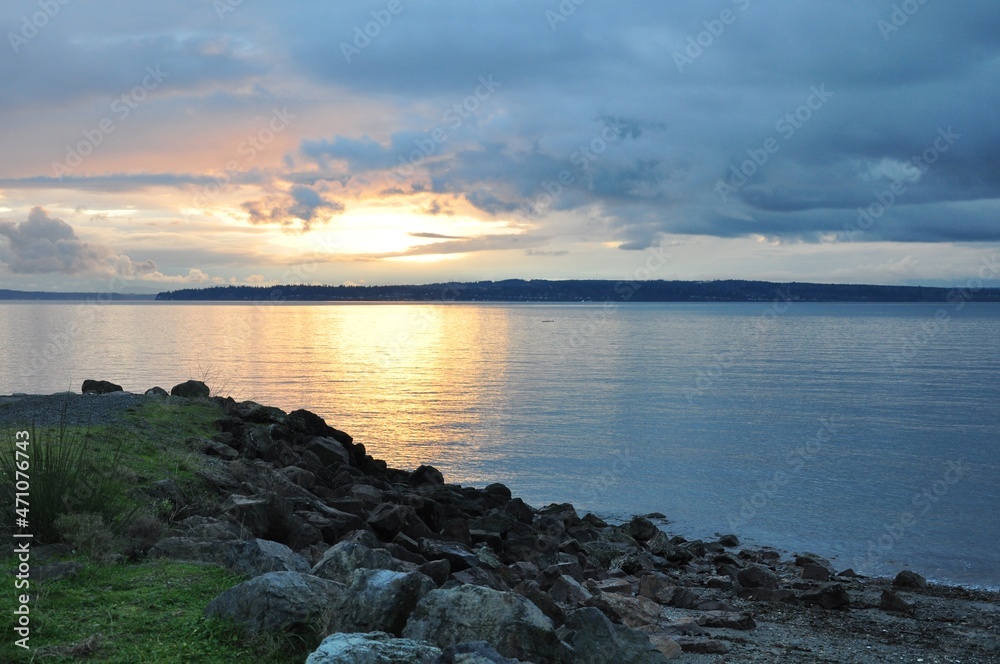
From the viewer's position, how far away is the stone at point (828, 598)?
14188 mm

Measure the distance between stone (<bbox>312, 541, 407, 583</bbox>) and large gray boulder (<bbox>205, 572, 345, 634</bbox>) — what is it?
1.10m

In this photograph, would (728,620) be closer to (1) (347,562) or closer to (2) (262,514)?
(1) (347,562)

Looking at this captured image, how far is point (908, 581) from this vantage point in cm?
1602

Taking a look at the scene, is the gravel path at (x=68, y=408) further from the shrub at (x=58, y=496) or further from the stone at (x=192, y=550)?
the stone at (x=192, y=550)

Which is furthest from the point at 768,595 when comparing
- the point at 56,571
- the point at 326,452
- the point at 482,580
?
the point at 56,571

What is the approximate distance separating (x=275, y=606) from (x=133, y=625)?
1.31m

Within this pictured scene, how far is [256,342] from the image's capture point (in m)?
97.9

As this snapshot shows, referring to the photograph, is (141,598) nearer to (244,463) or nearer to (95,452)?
(95,452)

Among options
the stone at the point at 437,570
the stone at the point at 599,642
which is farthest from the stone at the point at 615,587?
the stone at the point at 599,642

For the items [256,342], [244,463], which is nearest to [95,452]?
[244,463]

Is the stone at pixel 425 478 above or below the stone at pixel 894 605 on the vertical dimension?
above

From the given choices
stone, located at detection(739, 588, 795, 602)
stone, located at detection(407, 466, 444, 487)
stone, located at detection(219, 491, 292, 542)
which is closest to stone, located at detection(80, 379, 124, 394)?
stone, located at detection(407, 466, 444, 487)

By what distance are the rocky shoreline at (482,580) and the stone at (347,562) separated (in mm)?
17

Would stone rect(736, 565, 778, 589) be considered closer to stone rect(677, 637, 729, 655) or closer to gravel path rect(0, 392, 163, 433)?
stone rect(677, 637, 729, 655)
